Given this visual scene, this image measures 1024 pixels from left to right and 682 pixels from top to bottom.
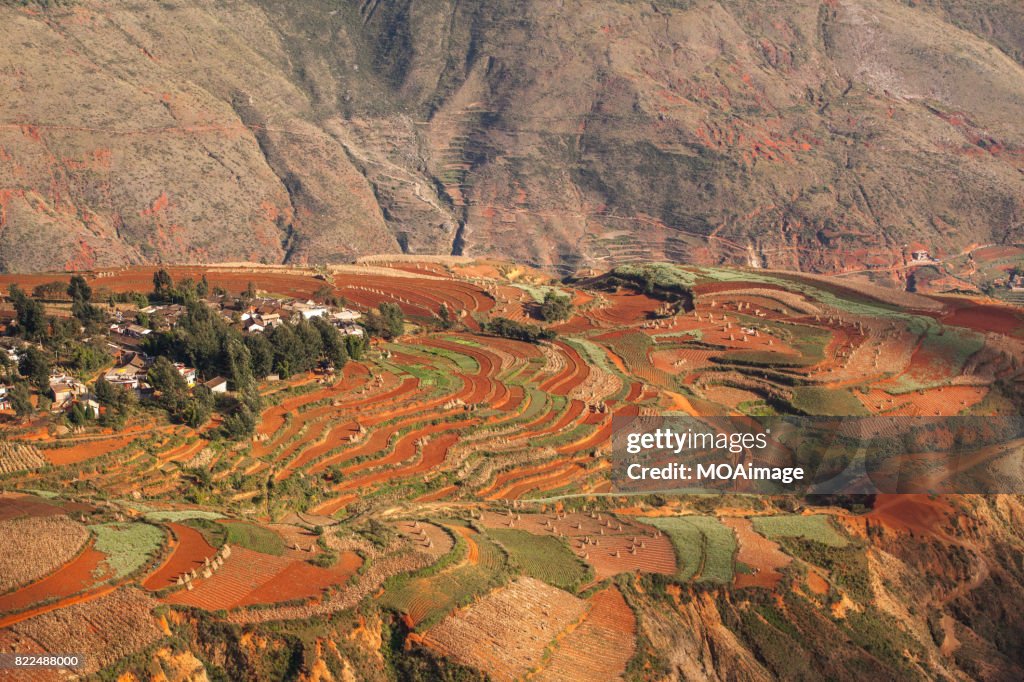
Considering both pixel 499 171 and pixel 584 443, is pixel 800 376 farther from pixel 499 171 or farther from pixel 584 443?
pixel 499 171

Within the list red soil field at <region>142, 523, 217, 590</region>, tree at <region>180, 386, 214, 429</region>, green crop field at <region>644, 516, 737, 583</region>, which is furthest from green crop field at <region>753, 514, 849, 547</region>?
tree at <region>180, 386, 214, 429</region>

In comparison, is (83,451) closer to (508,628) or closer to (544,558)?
(544,558)

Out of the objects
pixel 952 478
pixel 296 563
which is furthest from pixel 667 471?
pixel 296 563

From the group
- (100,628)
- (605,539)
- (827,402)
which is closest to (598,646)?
(605,539)

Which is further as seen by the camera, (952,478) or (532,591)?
(952,478)

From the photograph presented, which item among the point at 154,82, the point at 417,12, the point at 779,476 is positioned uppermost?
the point at 417,12

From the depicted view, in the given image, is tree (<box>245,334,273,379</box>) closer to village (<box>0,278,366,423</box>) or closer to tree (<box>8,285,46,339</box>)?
village (<box>0,278,366,423</box>)
